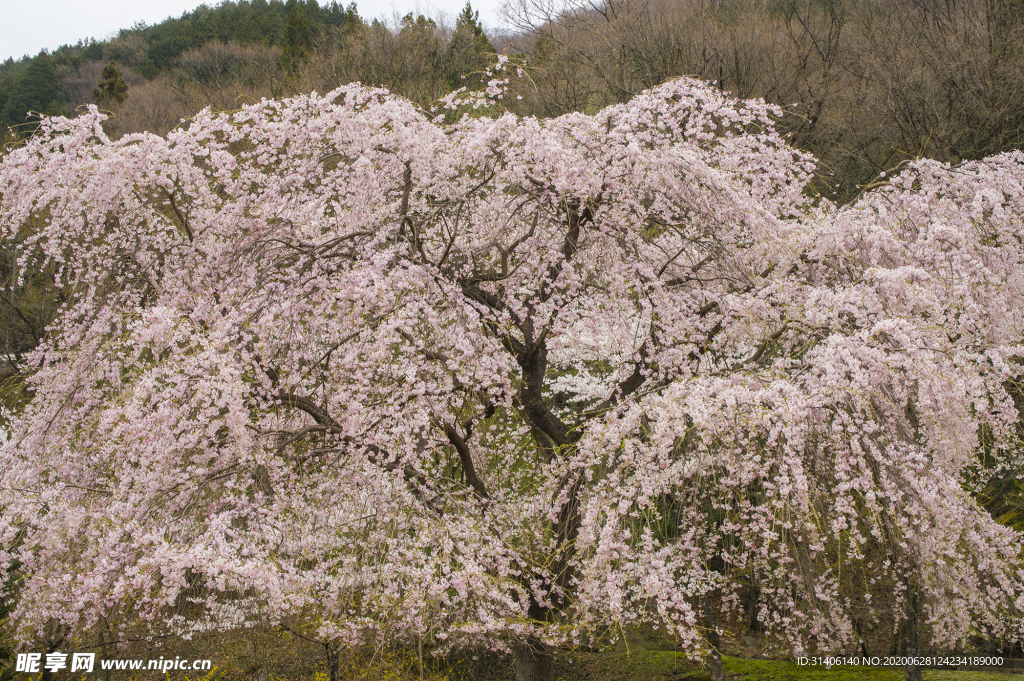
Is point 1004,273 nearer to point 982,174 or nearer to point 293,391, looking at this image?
point 982,174

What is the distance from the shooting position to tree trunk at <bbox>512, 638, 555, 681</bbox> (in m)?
6.34

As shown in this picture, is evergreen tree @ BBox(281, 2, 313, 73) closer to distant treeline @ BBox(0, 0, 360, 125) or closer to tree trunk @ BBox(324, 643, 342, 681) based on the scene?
distant treeline @ BBox(0, 0, 360, 125)

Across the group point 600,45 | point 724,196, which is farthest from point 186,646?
point 600,45

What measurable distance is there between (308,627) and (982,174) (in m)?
7.79

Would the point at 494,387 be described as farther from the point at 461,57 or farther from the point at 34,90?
the point at 34,90

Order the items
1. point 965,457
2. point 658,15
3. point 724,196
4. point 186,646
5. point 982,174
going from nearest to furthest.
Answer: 1. point 965,457
2. point 724,196
3. point 982,174
4. point 186,646
5. point 658,15

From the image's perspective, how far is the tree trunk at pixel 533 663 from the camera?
6.34 m

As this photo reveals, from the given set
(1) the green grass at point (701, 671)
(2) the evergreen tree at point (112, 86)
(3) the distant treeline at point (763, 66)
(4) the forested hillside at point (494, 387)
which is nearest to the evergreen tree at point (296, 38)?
(3) the distant treeline at point (763, 66)

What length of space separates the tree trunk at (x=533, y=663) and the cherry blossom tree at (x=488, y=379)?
0.23 feet

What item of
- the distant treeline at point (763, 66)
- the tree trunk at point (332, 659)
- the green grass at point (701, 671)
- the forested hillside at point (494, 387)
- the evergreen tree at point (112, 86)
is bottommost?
the green grass at point (701, 671)

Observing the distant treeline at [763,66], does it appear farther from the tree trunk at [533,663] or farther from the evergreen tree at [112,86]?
the tree trunk at [533,663]

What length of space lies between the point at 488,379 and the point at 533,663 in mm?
2917

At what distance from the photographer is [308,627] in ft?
20.5

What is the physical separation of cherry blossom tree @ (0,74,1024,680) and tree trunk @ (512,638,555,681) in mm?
69
